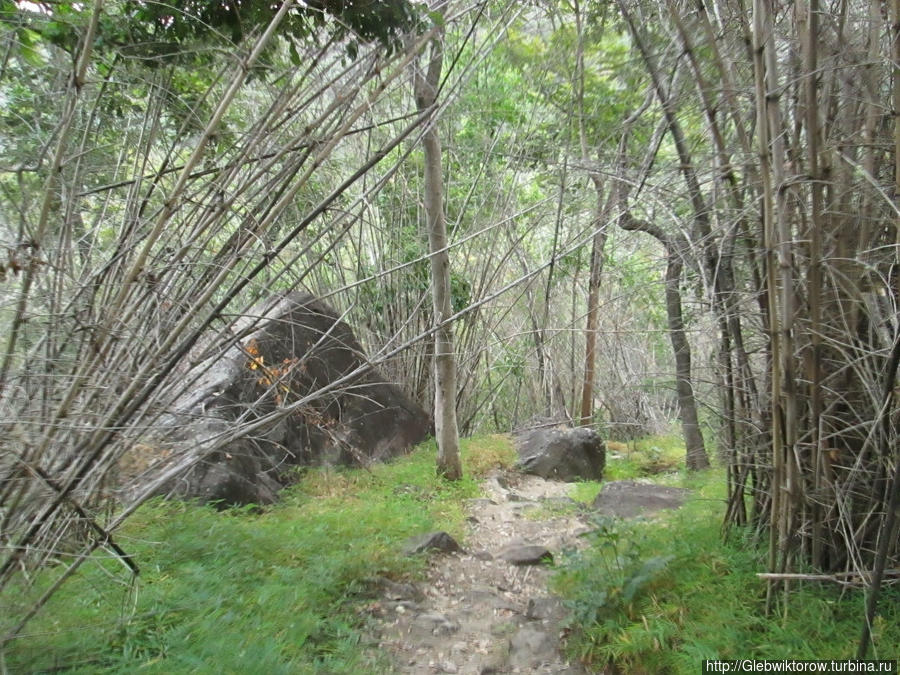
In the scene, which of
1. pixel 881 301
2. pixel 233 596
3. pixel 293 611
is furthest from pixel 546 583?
pixel 881 301

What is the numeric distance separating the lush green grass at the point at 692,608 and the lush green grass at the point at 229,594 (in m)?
0.88

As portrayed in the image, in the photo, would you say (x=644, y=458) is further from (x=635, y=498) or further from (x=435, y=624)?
(x=435, y=624)

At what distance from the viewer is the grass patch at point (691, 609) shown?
180 cm

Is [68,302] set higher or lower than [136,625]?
higher

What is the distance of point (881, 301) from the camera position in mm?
1826

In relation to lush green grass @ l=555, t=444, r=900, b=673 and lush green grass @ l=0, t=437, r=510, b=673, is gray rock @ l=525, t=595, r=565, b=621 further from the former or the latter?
lush green grass @ l=0, t=437, r=510, b=673

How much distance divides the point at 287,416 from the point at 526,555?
159 cm

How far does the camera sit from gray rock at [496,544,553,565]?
3.35m

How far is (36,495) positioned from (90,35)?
49.4 inches

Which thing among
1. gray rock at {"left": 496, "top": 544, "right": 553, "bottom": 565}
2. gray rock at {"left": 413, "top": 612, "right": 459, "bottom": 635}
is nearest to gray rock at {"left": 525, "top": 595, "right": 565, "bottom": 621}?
gray rock at {"left": 413, "top": 612, "right": 459, "bottom": 635}

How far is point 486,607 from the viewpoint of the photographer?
2859mm

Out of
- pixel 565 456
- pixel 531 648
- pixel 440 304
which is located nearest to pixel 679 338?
pixel 565 456

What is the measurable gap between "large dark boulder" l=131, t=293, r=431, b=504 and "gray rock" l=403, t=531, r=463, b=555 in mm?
653

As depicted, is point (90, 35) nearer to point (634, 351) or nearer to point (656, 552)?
point (656, 552)
